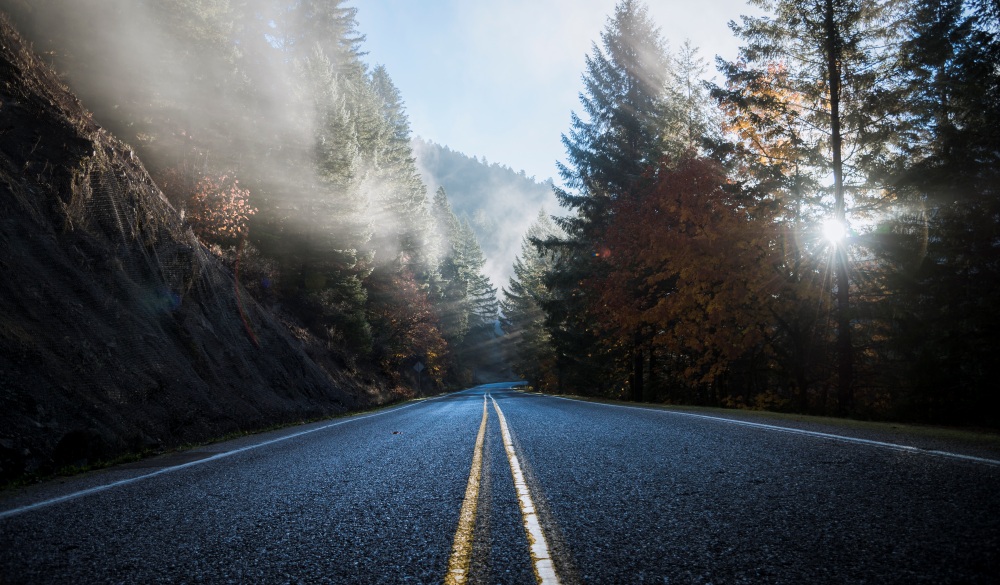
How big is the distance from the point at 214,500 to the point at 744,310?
16192 mm

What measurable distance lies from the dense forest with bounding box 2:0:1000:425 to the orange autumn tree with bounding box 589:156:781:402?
0.29 feet

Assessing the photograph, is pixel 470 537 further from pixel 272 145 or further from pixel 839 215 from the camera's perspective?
pixel 272 145

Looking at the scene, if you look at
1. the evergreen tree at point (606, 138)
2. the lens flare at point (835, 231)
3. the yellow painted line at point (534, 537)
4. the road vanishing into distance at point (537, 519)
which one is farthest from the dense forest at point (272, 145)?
the lens flare at point (835, 231)

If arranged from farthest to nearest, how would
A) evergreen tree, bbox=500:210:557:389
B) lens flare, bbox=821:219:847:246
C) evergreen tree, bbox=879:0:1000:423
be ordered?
1. evergreen tree, bbox=500:210:557:389
2. lens flare, bbox=821:219:847:246
3. evergreen tree, bbox=879:0:1000:423

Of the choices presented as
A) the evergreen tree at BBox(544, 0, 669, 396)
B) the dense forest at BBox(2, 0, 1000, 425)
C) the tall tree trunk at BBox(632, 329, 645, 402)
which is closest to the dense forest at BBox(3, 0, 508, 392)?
the dense forest at BBox(2, 0, 1000, 425)

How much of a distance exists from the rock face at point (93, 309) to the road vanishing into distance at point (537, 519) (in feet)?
7.21

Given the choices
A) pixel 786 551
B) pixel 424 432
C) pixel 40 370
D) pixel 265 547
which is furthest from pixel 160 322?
pixel 786 551

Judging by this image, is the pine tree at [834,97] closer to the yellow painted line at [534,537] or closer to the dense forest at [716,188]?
the dense forest at [716,188]

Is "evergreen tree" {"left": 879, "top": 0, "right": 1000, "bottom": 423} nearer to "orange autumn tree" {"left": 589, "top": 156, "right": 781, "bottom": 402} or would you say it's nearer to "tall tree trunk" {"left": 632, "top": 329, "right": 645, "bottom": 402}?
"orange autumn tree" {"left": 589, "top": 156, "right": 781, "bottom": 402}

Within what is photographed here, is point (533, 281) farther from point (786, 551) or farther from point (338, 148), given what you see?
point (786, 551)

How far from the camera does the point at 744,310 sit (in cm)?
1622

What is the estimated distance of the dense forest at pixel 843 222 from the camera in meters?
13.1

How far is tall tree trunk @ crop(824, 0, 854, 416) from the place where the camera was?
1302 centimetres

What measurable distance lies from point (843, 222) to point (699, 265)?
4183 mm
